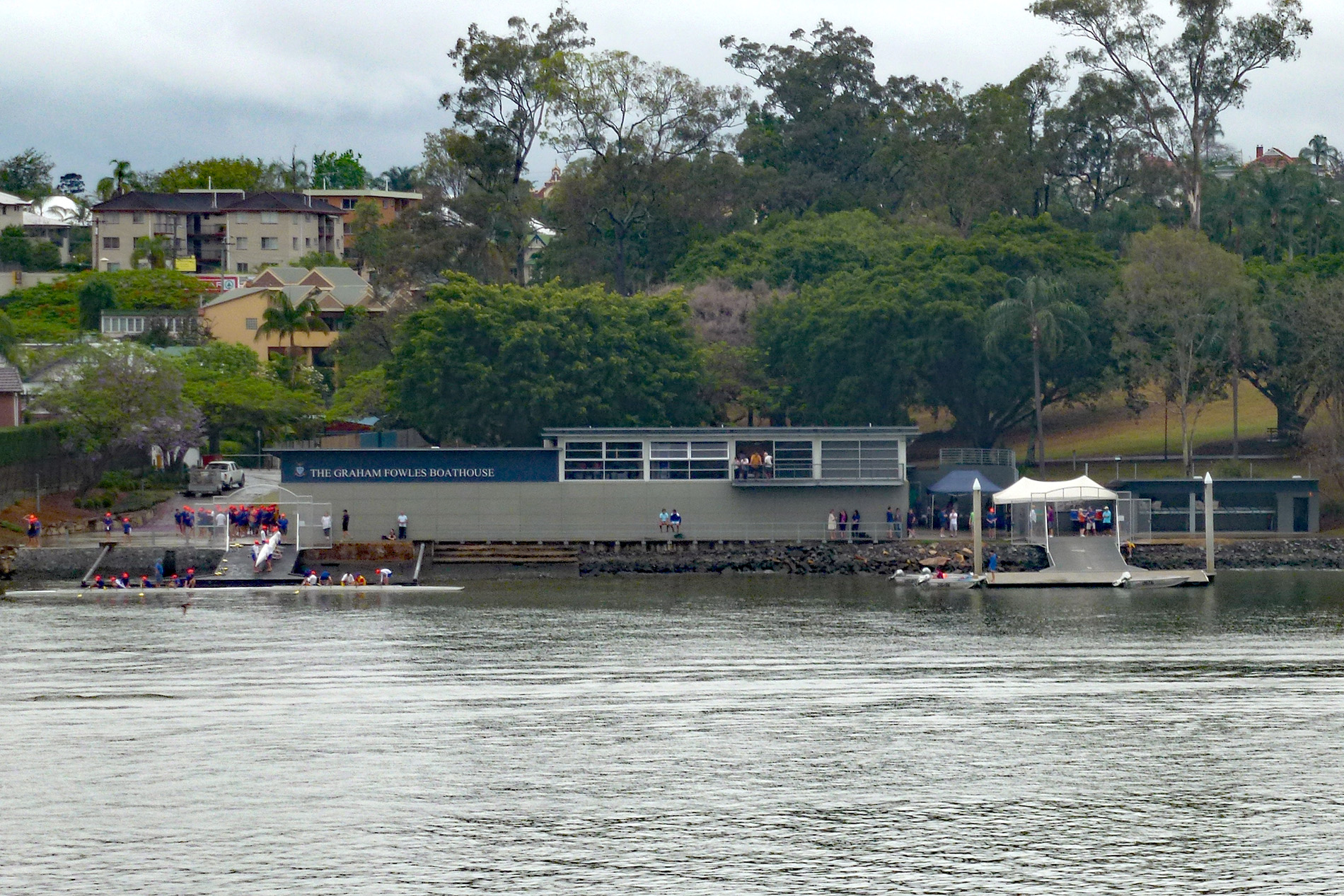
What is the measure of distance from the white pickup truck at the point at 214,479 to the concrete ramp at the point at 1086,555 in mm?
41797

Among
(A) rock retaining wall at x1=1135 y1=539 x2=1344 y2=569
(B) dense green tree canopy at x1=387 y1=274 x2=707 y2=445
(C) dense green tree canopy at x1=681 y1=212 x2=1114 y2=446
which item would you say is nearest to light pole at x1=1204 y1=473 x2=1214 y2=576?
(A) rock retaining wall at x1=1135 y1=539 x2=1344 y2=569

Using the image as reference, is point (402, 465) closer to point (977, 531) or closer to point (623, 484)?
point (623, 484)

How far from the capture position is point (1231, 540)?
71312 mm

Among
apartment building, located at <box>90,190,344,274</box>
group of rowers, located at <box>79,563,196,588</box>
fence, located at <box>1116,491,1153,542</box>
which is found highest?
apartment building, located at <box>90,190,344,274</box>

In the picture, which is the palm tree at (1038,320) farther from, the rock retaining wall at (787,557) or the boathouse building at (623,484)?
the rock retaining wall at (787,557)

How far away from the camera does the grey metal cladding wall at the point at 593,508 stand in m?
69.9

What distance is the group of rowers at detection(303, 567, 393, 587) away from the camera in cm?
6438

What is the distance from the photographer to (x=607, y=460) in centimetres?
7150

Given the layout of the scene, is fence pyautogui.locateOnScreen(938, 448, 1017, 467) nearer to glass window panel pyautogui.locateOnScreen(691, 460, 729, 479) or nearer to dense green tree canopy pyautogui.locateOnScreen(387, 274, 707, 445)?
glass window panel pyautogui.locateOnScreen(691, 460, 729, 479)

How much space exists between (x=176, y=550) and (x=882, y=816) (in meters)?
43.4

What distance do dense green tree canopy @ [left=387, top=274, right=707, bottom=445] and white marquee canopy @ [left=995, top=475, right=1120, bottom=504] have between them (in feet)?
64.9

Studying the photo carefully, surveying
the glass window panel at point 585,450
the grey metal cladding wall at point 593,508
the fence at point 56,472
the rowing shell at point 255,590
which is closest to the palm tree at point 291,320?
the fence at point 56,472

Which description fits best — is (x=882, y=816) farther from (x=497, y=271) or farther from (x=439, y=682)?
(x=497, y=271)

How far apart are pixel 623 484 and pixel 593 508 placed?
65.6 inches
